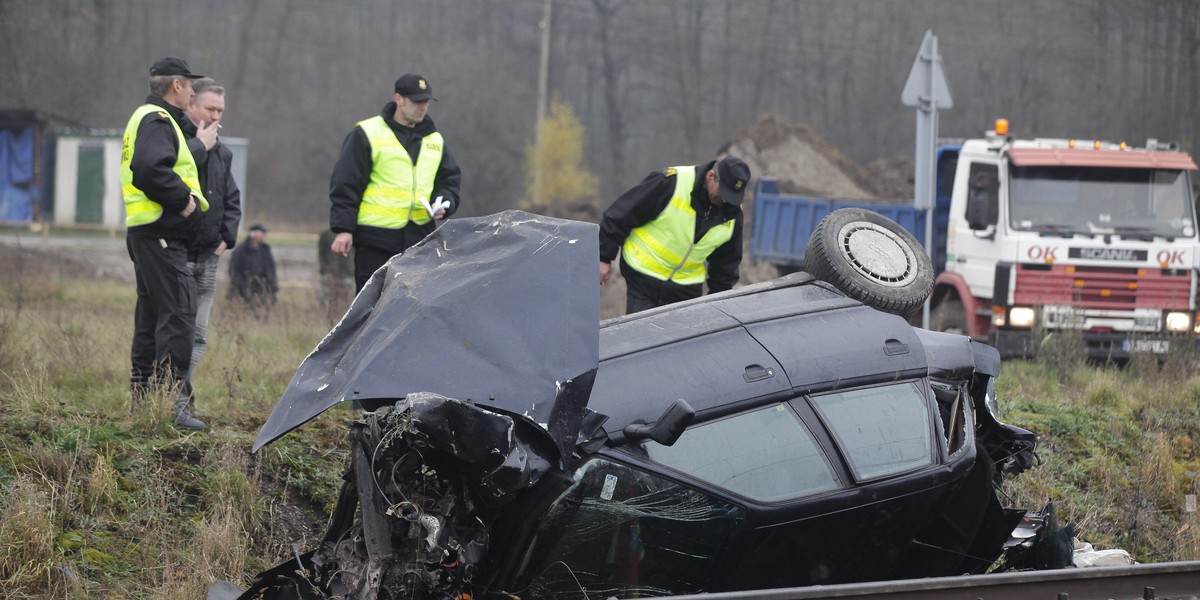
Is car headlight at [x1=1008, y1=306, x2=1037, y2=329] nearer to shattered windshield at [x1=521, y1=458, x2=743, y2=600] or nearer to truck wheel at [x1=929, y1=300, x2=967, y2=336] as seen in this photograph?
truck wheel at [x1=929, y1=300, x2=967, y2=336]

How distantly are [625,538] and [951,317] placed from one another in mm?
9583

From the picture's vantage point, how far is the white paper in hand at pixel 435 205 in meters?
6.68

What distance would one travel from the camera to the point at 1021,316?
11484mm

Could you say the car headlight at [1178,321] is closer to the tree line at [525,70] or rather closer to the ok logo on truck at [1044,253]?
the ok logo on truck at [1044,253]

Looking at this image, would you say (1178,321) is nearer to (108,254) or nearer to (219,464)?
(219,464)

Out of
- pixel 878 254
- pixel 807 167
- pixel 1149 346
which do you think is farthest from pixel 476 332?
pixel 807 167

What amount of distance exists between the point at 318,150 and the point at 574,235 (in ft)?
123

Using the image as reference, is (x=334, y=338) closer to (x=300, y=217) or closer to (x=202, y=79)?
(x=202, y=79)

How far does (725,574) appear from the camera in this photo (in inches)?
156

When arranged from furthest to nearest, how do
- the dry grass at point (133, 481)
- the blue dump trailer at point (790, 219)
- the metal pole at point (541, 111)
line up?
the metal pole at point (541, 111)
the blue dump trailer at point (790, 219)
the dry grass at point (133, 481)

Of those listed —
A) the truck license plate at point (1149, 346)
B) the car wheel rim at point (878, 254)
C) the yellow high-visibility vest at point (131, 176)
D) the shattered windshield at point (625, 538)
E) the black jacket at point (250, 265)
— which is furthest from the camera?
the black jacket at point (250, 265)

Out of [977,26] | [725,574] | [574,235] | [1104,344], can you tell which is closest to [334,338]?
[574,235]

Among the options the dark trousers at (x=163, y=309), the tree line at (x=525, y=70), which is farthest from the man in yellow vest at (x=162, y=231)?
the tree line at (x=525, y=70)

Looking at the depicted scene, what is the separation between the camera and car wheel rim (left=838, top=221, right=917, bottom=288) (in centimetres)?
500
